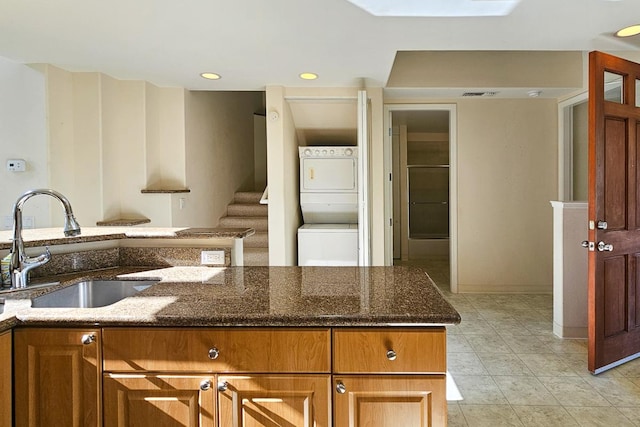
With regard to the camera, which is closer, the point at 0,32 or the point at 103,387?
the point at 103,387

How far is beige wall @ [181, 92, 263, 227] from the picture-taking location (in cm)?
421

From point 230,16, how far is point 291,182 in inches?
80.7

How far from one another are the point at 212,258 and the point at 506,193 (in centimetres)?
365

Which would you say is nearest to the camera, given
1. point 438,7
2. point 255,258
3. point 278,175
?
point 438,7

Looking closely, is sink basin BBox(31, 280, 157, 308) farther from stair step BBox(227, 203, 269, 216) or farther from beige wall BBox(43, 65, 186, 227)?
stair step BBox(227, 203, 269, 216)

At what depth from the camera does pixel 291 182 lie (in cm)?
414

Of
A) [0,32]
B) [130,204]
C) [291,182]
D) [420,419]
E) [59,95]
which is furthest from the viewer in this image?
[291,182]

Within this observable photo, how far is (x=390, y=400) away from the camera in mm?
1261

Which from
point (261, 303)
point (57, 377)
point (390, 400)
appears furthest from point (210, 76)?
point (390, 400)

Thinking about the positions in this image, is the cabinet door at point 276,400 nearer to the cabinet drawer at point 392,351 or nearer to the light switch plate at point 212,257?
the cabinet drawer at point 392,351

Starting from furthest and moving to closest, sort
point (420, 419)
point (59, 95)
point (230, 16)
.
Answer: point (59, 95)
point (230, 16)
point (420, 419)

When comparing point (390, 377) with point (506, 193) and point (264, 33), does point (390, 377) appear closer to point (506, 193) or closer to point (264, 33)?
point (264, 33)

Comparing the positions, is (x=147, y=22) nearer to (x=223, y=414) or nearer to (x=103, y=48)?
(x=103, y=48)

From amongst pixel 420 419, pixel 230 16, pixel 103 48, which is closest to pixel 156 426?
pixel 420 419
